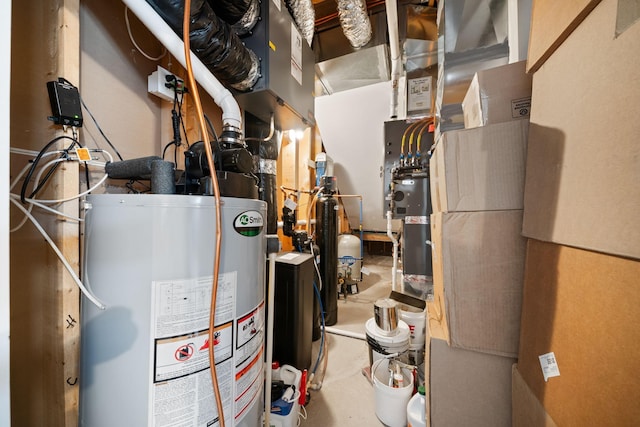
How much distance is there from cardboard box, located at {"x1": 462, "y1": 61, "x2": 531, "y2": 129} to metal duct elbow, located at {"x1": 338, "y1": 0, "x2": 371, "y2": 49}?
166cm

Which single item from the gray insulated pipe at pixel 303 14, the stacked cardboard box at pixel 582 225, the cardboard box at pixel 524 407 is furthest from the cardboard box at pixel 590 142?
the gray insulated pipe at pixel 303 14

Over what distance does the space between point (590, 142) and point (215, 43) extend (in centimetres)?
126

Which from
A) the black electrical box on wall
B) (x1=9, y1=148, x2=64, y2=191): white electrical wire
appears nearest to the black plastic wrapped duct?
the black electrical box on wall

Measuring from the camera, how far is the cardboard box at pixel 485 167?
75cm

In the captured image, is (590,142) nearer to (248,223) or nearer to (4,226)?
(248,223)

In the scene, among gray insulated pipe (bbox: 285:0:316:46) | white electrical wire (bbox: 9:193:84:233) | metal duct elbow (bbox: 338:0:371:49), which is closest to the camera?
white electrical wire (bbox: 9:193:84:233)

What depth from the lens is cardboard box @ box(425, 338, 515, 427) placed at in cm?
75

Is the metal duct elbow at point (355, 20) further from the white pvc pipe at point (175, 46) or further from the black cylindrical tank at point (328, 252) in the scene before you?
the white pvc pipe at point (175, 46)

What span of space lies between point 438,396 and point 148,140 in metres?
1.59

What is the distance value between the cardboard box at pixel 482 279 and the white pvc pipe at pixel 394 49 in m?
1.76

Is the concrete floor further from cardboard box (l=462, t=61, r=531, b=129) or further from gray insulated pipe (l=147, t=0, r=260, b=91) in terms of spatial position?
gray insulated pipe (l=147, t=0, r=260, b=91)

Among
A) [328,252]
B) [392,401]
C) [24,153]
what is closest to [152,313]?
[24,153]

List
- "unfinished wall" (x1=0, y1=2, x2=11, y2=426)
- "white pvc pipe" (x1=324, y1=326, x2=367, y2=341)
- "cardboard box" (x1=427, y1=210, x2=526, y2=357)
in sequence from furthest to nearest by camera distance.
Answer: "white pvc pipe" (x1=324, y1=326, x2=367, y2=341) → "cardboard box" (x1=427, y1=210, x2=526, y2=357) → "unfinished wall" (x1=0, y1=2, x2=11, y2=426)

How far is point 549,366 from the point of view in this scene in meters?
0.56
